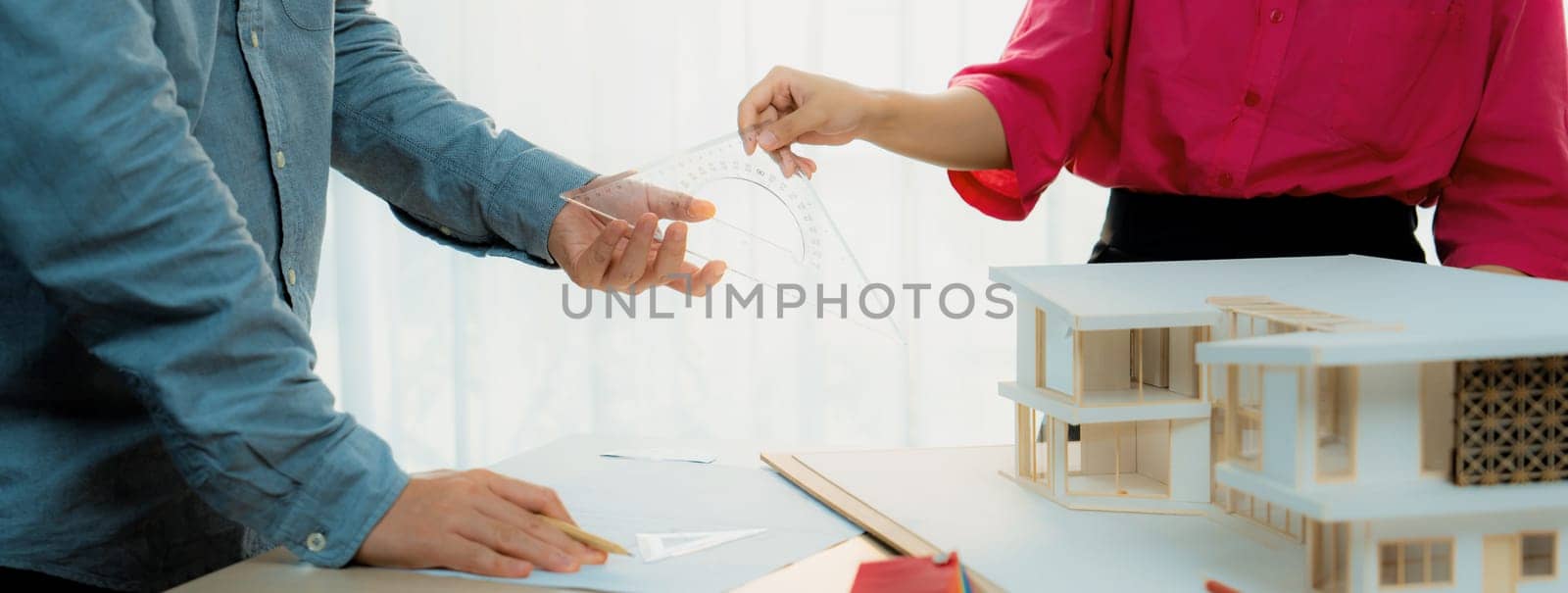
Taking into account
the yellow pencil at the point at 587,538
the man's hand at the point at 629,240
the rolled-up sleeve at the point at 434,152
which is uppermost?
the rolled-up sleeve at the point at 434,152

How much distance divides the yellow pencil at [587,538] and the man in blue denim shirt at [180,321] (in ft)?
0.04

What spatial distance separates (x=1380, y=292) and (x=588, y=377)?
1.93m

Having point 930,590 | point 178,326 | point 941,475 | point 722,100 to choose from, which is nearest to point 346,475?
point 178,326

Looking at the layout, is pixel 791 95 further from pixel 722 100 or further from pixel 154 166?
pixel 722 100

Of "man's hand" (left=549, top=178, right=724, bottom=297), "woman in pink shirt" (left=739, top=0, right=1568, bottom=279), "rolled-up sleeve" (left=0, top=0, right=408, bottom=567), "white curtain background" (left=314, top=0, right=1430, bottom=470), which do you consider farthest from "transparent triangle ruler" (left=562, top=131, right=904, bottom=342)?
"white curtain background" (left=314, top=0, right=1430, bottom=470)

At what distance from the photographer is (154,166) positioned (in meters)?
0.68

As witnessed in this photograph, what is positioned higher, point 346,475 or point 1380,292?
point 1380,292

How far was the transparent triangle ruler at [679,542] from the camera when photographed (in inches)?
31.9

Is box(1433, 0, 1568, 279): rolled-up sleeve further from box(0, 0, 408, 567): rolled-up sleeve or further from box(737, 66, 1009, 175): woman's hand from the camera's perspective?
box(0, 0, 408, 567): rolled-up sleeve

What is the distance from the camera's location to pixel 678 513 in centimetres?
91

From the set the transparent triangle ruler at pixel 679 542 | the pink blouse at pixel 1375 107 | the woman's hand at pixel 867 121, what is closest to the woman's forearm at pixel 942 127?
the woman's hand at pixel 867 121

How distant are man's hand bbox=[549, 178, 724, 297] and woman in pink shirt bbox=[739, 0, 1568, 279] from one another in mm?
180

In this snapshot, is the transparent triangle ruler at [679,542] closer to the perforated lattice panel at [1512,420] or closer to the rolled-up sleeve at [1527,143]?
the perforated lattice panel at [1512,420]

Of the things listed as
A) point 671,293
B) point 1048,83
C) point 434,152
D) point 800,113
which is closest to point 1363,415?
point 800,113
